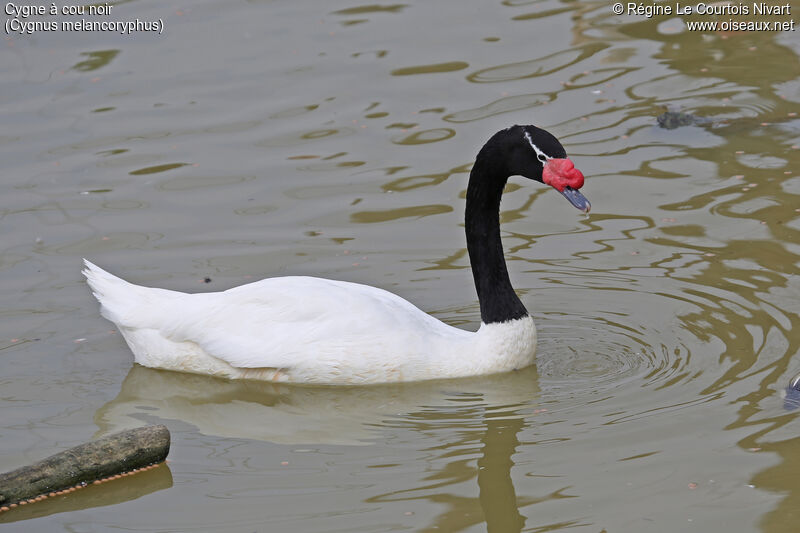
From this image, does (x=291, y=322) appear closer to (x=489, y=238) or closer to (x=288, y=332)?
(x=288, y=332)

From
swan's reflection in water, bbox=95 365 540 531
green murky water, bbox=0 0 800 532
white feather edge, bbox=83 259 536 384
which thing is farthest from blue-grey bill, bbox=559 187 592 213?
swan's reflection in water, bbox=95 365 540 531

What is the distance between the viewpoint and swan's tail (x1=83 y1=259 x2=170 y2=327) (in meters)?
8.38

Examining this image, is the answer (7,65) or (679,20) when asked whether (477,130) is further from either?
(7,65)

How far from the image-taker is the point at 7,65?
14336 mm

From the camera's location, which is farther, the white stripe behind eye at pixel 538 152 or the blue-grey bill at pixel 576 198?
the white stripe behind eye at pixel 538 152

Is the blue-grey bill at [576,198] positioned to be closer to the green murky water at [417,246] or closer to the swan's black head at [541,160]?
the swan's black head at [541,160]

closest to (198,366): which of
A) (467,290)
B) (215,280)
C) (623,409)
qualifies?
(215,280)

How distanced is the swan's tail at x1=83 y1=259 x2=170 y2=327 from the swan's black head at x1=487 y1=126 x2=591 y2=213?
2353 mm

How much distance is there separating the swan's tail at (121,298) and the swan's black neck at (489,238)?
2005 millimetres

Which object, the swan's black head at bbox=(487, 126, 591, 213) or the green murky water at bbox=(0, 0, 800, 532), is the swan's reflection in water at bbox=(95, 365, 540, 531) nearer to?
the green murky water at bbox=(0, 0, 800, 532)

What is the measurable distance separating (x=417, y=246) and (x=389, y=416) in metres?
2.68

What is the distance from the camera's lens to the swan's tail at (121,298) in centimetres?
838

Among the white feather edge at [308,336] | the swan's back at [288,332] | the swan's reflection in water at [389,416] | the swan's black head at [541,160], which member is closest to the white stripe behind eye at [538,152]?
the swan's black head at [541,160]

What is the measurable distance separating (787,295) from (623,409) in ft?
6.31
